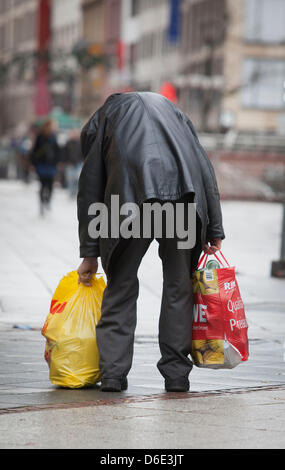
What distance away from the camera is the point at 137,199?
6906 mm

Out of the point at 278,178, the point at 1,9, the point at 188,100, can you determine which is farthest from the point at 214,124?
the point at 1,9

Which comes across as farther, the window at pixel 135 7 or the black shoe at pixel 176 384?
the window at pixel 135 7

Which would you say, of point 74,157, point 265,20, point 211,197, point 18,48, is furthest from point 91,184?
point 18,48

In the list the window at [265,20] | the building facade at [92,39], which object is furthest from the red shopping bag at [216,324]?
the building facade at [92,39]

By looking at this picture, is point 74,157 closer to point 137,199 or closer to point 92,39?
point 137,199

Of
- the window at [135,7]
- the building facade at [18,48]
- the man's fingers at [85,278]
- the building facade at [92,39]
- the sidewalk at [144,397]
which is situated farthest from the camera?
the building facade at [18,48]

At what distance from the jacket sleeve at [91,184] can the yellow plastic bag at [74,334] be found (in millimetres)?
287

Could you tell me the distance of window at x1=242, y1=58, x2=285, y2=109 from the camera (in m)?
66.8

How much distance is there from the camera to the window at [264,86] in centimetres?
6675

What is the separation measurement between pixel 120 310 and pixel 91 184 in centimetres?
65

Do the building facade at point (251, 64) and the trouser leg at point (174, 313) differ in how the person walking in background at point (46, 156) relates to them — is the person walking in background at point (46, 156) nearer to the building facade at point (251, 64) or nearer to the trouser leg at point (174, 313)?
the trouser leg at point (174, 313)

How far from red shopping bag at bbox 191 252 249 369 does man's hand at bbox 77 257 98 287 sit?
53 cm

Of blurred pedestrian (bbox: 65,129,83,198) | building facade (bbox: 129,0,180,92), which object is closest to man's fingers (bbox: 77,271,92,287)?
blurred pedestrian (bbox: 65,129,83,198)

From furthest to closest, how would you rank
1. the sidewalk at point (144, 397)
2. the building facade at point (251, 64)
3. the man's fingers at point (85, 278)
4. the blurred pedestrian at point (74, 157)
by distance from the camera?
the building facade at point (251, 64), the blurred pedestrian at point (74, 157), the man's fingers at point (85, 278), the sidewalk at point (144, 397)
